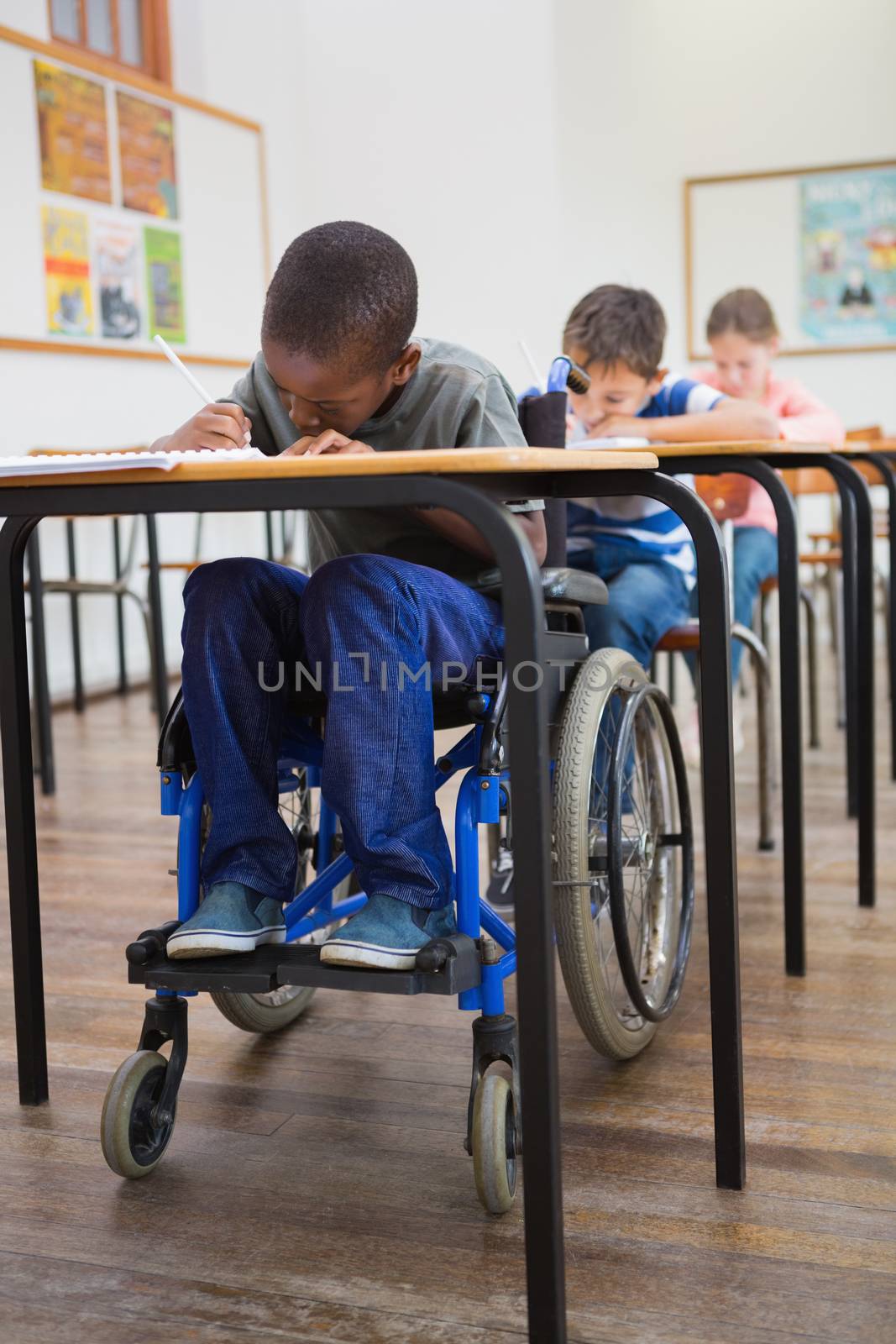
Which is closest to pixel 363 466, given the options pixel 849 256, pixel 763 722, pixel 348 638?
pixel 348 638

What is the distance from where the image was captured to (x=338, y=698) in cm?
115

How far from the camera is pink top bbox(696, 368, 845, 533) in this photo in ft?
9.02

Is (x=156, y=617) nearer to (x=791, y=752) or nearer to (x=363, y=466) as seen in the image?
(x=791, y=752)

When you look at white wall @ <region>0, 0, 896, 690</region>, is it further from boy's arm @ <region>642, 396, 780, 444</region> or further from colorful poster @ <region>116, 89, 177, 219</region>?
boy's arm @ <region>642, 396, 780, 444</region>

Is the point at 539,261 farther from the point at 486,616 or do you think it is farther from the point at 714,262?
the point at 486,616

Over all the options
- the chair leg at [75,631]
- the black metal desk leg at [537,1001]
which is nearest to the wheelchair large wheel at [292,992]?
the black metal desk leg at [537,1001]

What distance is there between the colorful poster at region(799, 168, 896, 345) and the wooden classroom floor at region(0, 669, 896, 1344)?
422 centimetres

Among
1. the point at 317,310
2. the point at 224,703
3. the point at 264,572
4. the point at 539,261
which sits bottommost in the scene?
the point at 224,703

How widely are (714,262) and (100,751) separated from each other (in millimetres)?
3421

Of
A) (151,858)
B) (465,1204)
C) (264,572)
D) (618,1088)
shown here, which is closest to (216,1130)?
(465,1204)

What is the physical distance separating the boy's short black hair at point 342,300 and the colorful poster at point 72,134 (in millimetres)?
3430

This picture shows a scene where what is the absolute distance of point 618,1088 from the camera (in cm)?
141

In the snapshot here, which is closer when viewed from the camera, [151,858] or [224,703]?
[224,703]

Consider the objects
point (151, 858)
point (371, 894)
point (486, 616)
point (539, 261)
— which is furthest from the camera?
point (539, 261)
